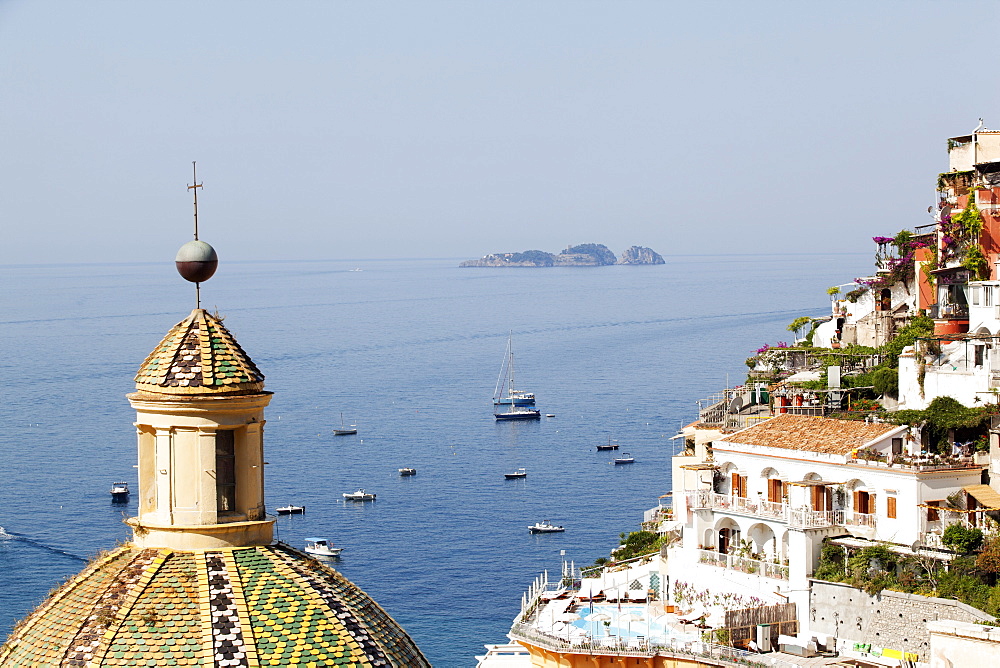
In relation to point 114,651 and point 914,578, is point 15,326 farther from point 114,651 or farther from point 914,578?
point 114,651

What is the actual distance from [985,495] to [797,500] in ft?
12.4

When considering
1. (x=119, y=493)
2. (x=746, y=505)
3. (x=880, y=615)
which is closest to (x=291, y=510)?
(x=119, y=493)

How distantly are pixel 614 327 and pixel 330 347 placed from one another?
A: 33.1 metres

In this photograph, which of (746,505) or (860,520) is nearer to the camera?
(860,520)

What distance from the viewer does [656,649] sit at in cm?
2838

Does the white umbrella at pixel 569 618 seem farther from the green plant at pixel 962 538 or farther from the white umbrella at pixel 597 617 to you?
the green plant at pixel 962 538

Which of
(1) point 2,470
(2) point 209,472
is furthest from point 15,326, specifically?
(2) point 209,472

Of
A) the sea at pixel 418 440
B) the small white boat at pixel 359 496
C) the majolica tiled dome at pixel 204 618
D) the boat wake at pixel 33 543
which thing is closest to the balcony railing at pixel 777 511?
the sea at pixel 418 440

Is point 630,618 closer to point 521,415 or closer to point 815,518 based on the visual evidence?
point 815,518

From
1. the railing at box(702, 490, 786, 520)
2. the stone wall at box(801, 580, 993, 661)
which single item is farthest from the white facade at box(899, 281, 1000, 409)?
the stone wall at box(801, 580, 993, 661)

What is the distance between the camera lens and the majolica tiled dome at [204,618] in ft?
24.8

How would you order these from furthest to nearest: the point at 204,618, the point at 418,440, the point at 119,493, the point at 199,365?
1. the point at 418,440
2. the point at 119,493
3. the point at 199,365
4. the point at 204,618

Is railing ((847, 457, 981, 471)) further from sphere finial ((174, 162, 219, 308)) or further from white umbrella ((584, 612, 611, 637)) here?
sphere finial ((174, 162, 219, 308))

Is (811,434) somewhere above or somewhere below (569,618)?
above
